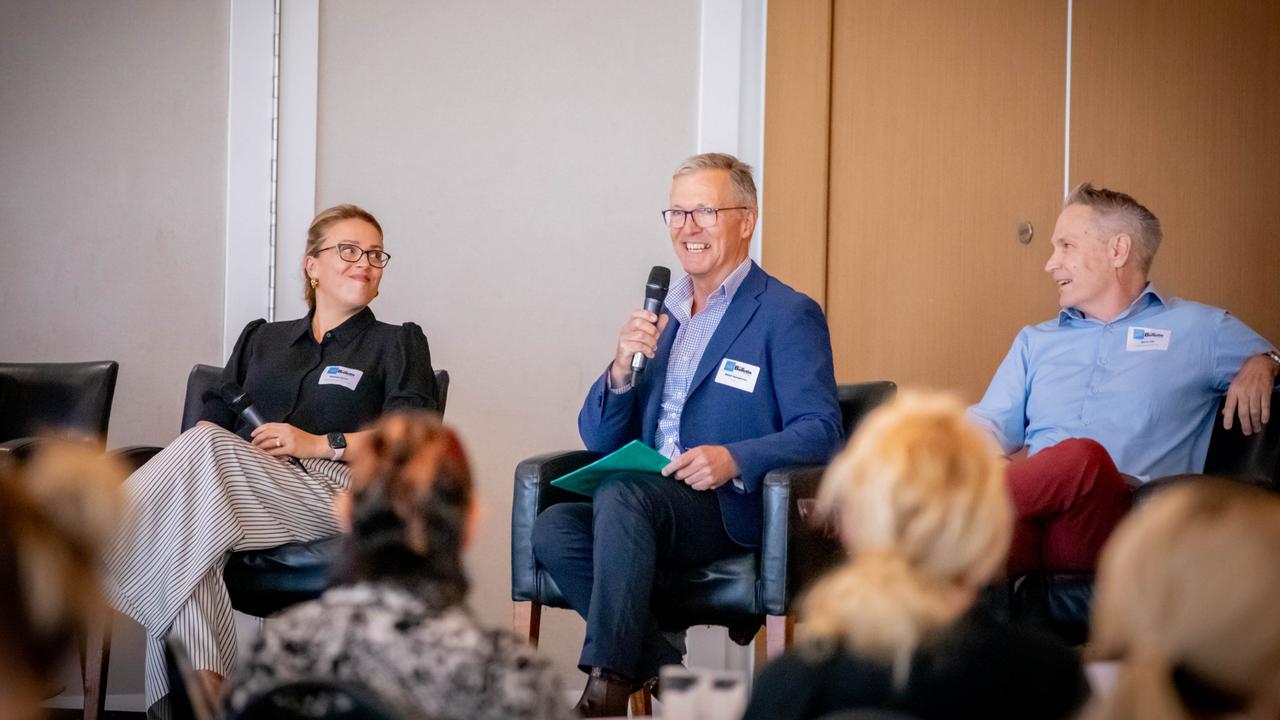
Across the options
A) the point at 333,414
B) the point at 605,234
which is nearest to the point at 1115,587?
the point at 333,414

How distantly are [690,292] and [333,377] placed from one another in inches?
43.1

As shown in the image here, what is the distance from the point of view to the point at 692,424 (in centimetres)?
337

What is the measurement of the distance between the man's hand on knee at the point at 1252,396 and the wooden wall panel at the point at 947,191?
4.27ft

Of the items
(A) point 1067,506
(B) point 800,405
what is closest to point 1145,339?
(A) point 1067,506

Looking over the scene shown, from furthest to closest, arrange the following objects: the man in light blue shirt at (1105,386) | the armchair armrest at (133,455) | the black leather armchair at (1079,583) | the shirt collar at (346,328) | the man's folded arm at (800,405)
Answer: the shirt collar at (346,328) < the armchair armrest at (133,455) < the man's folded arm at (800,405) < the man in light blue shirt at (1105,386) < the black leather armchair at (1079,583)

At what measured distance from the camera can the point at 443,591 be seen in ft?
5.07

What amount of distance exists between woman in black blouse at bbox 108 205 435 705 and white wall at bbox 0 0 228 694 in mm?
688

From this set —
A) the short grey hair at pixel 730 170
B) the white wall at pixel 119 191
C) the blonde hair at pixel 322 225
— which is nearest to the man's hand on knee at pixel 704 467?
the short grey hair at pixel 730 170

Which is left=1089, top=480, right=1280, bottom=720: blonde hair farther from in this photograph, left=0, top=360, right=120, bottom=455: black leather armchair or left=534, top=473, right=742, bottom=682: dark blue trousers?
left=0, top=360, right=120, bottom=455: black leather armchair

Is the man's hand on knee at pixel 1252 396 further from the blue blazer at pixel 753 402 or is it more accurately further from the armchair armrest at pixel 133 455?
the armchair armrest at pixel 133 455

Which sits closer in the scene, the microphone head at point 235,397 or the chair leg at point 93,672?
the chair leg at point 93,672

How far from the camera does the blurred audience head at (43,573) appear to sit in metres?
1.25

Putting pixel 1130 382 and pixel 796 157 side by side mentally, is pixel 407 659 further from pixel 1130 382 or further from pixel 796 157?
pixel 796 157

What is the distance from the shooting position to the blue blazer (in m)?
3.14
